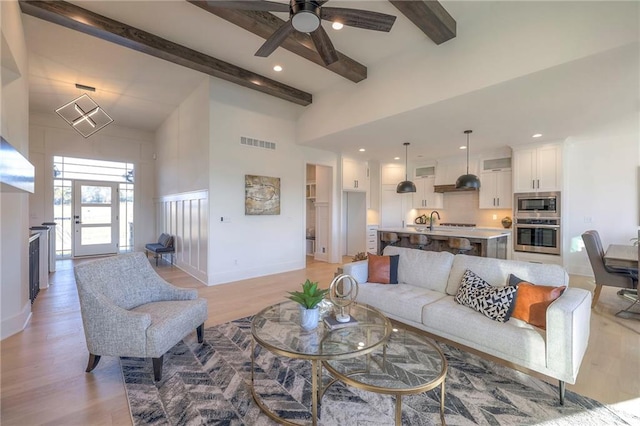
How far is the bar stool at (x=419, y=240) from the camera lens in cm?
521

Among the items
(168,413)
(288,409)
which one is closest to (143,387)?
(168,413)

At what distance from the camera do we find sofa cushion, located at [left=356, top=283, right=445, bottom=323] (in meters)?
2.74

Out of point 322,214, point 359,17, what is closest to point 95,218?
point 322,214

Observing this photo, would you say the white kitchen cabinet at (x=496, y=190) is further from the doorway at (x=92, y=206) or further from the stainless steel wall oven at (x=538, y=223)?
the doorway at (x=92, y=206)

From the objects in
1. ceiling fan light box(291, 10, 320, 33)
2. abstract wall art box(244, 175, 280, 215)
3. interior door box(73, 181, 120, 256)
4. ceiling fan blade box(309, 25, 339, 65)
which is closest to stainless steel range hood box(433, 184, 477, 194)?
abstract wall art box(244, 175, 280, 215)

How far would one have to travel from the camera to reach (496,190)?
657cm

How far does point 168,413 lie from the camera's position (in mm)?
1834

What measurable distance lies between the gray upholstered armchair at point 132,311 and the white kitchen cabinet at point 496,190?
663 centimetres

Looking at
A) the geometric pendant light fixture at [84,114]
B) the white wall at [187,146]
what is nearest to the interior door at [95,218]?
the white wall at [187,146]

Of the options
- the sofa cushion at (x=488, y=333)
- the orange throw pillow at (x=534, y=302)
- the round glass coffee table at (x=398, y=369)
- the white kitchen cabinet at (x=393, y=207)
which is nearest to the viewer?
the round glass coffee table at (x=398, y=369)

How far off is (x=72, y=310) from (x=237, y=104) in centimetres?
408

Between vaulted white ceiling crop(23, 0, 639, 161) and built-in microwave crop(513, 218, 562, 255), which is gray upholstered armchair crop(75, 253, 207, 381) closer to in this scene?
vaulted white ceiling crop(23, 0, 639, 161)

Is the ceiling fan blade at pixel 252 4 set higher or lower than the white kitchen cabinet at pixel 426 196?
higher

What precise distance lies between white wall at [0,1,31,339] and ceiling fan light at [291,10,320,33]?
8.53ft
